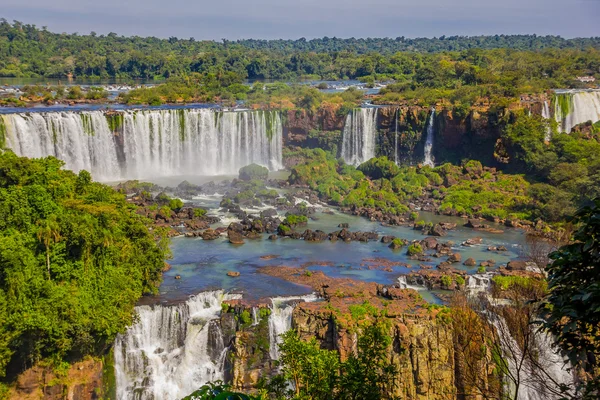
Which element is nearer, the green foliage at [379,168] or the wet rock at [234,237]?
the wet rock at [234,237]

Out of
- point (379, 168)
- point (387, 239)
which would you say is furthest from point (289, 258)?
point (379, 168)

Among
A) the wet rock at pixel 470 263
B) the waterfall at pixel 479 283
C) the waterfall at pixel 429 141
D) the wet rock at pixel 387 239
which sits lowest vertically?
the waterfall at pixel 479 283

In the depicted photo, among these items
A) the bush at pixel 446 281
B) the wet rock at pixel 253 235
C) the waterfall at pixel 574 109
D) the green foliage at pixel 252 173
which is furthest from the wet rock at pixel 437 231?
the waterfall at pixel 574 109

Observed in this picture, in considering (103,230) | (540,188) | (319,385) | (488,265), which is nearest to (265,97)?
(540,188)

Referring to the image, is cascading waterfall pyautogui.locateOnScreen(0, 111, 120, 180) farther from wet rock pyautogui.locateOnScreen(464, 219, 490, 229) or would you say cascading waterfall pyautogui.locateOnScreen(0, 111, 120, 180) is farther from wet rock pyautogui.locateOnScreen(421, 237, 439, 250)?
wet rock pyautogui.locateOnScreen(464, 219, 490, 229)

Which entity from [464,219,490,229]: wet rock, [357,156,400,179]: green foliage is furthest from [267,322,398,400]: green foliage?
[357,156,400,179]: green foliage

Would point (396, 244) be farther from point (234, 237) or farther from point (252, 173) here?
point (252, 173)

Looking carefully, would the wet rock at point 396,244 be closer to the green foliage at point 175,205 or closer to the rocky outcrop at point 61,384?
the green foliage at point 175,205
